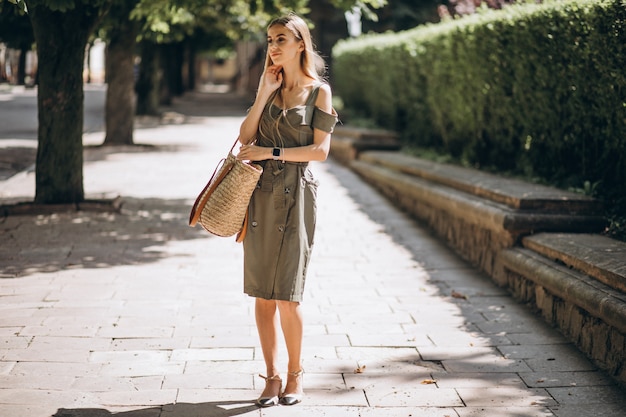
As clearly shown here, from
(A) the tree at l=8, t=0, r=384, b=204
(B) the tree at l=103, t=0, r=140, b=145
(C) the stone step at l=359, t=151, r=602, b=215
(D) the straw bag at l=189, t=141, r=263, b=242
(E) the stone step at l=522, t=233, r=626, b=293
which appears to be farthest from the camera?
(B) the tree at l=103, t=0, r=140, b=145

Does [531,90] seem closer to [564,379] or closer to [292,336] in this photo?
[564,379]

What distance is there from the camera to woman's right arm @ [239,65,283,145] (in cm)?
462

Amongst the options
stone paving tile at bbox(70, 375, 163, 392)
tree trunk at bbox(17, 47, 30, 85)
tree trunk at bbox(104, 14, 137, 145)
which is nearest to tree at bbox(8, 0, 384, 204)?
stone paving tile at bbox(70, 375, 163, 392)

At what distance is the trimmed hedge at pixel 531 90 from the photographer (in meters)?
7.32

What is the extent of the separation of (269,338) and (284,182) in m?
0.82

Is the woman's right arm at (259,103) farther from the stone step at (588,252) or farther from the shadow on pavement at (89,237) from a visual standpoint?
the shadow on pavement at (89,237)

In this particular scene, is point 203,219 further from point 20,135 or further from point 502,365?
point 20,135

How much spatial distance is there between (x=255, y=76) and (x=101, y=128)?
2480 cm

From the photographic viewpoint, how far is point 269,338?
15.5 feet

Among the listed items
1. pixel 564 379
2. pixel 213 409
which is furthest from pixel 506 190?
pixel 213 409

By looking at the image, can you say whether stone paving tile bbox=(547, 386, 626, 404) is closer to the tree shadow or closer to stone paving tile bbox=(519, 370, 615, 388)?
stone paving tile bbox=(519, 370, 615, 388)

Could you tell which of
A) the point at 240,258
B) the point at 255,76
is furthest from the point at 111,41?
the point at 255,76

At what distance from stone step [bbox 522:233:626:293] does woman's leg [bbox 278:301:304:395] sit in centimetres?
198

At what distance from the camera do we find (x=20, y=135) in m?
20.4
